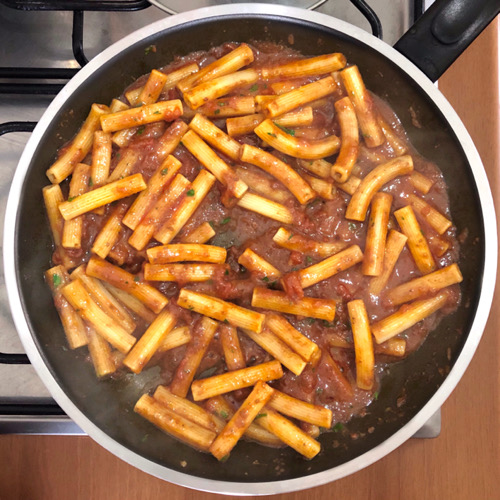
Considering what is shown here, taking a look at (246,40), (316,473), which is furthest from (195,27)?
(316,473)

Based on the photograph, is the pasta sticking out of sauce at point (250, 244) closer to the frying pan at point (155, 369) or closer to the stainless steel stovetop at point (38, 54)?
the frying pan at point (155, 369)

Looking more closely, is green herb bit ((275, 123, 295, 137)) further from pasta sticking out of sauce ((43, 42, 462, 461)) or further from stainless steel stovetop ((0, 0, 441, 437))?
stainless steel stovetop ((0, 0, 441, 437))

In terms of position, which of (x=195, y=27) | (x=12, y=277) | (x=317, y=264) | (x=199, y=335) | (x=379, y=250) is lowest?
(x=12, y=277)

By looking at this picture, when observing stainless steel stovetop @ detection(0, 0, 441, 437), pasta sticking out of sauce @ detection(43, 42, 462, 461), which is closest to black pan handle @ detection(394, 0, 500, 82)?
pasta sticking out of sauce @ detection(43, 42, 462, 461)

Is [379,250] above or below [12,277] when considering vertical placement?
above

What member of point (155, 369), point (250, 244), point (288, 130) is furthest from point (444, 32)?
point (155, 369)

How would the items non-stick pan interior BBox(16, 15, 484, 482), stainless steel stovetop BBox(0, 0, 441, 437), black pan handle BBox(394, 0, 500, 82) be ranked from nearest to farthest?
black pan handle BBox(394, 0, 500, 82)
non-stick pan interior BBox(16, 15, 484, 482)
stainless steel stovetop BBox(0, 0, 441, 437)

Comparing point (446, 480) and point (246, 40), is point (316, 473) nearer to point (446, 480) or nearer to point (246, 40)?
point (446, 480)
